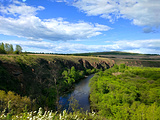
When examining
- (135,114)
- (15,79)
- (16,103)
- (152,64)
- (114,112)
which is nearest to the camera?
(16,103)

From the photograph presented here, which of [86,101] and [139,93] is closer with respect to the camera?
[139,93]

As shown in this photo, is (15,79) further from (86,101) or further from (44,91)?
(86,101)

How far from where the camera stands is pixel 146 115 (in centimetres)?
2258

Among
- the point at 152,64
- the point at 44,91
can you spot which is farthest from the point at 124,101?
the point at 152,64

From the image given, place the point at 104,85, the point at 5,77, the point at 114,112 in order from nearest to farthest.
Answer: the point at 114,112, the point at 5,77, the point at 104,85

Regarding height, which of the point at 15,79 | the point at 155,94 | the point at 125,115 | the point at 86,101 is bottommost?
the point at 86,101

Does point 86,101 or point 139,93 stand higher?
point 139,93

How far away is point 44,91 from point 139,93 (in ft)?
91.1

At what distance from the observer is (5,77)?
29.7 m

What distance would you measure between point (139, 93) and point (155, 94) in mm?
4265

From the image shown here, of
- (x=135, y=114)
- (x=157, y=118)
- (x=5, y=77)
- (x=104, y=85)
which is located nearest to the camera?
(x=157, y=118)

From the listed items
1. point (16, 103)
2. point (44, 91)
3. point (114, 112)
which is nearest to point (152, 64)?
point (114, 112)

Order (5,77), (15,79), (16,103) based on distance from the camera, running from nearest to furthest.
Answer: (16,103), (5,77), (15,79)

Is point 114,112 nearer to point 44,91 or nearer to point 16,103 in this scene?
point 44,91
